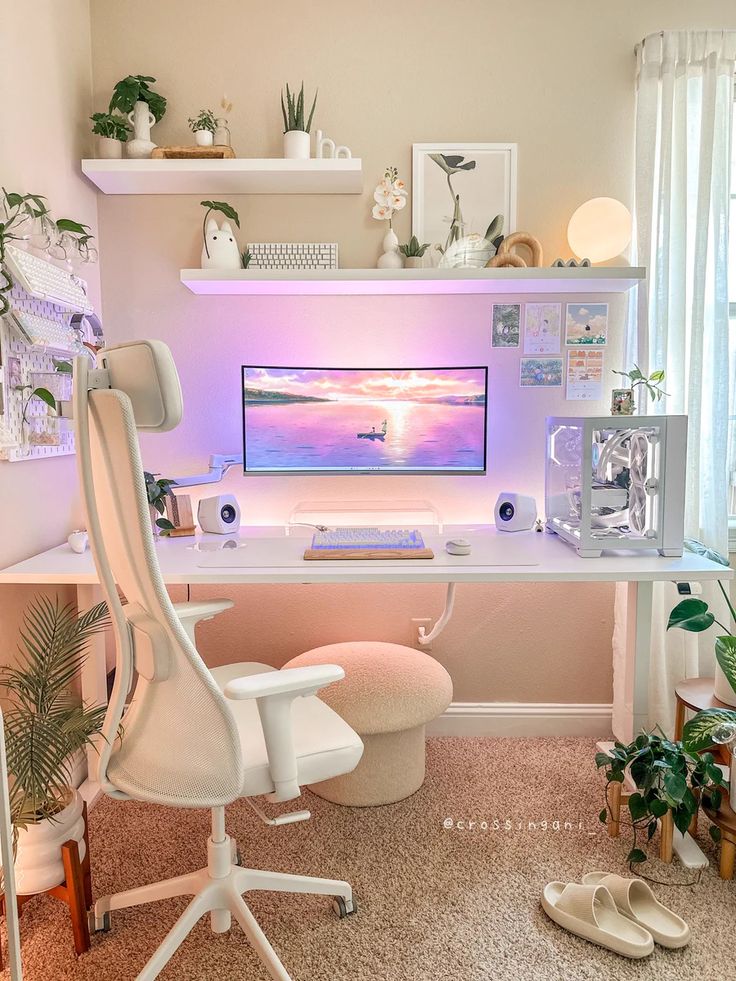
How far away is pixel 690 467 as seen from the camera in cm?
241

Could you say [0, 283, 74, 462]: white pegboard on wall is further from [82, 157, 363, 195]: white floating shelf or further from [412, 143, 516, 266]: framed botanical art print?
[412, 143, 516, 266]: framed botanical art print

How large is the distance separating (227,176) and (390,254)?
0.58 metres

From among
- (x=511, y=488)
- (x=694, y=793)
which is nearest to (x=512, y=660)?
(x=511, y=488)

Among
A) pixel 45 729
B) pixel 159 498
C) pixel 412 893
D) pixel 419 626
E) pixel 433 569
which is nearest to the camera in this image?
pixel 45 729

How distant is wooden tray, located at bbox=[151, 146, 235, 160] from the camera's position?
2262 millimetres

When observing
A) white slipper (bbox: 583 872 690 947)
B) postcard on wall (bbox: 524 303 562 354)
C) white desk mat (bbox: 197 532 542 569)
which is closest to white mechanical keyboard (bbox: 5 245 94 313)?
white desk mat (bbox: 197 532 542 569)

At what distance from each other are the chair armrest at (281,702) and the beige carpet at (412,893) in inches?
21.1

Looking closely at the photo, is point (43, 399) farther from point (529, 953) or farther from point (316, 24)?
point (529, 953)

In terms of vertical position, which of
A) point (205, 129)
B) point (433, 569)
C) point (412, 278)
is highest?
point (205, 129)

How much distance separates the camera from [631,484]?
213 centimetres

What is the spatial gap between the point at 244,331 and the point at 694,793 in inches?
79.5

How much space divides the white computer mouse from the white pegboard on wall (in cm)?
121

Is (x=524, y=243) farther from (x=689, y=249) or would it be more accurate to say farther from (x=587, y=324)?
(x=689, y=249)

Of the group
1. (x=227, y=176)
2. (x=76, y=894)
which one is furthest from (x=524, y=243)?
(x=76, y=894)
